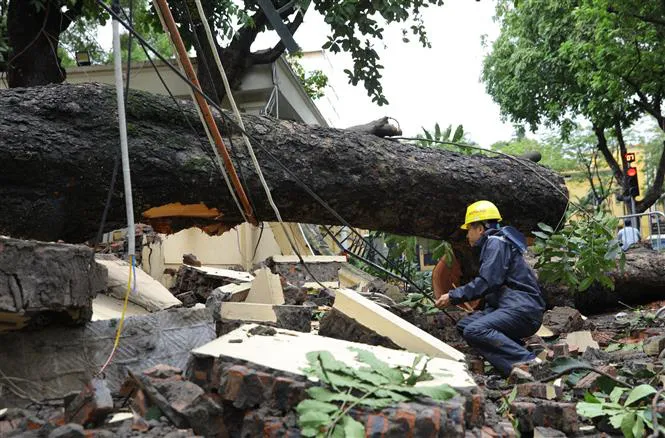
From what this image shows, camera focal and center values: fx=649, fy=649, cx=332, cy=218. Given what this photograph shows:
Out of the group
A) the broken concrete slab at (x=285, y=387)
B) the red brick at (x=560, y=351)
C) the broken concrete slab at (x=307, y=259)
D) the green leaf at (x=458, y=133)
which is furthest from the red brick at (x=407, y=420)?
the broken concrete slab at (x=307, y=259)

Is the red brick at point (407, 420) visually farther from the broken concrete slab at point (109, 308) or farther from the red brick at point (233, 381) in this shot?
the broken concrete slab at point (109, 308)

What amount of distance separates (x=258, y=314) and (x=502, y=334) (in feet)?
6.26

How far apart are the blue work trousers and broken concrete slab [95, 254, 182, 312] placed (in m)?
2.25

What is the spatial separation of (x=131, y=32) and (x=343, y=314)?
6.75 feet

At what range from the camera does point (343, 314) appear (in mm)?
4074

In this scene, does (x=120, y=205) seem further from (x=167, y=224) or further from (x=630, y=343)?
(x=630, y=343)

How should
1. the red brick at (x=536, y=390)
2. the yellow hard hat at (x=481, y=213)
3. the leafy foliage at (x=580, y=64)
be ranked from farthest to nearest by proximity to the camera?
the leafy foliage at (x=580, y=64)
the yellow hard hat at (x=481, y=213)
the red brick at (x=536, y=390)

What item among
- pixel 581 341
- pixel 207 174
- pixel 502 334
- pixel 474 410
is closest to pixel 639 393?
pixel 474 410

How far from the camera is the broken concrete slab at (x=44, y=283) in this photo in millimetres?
2775

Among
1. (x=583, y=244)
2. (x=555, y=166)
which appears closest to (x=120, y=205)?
(x=583, y=244)

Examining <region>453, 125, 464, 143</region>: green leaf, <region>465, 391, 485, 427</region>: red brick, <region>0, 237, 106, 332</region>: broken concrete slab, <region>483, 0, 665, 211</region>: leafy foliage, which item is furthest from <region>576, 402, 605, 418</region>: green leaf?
<region>483, 0, 665, 211</region>: leafy foliage

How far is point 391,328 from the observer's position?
12.4ft

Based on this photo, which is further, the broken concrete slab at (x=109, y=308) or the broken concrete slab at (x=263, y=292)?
the broken concrete slab at (x=263, y=292)

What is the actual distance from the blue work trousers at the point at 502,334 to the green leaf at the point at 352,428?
2.72 m
